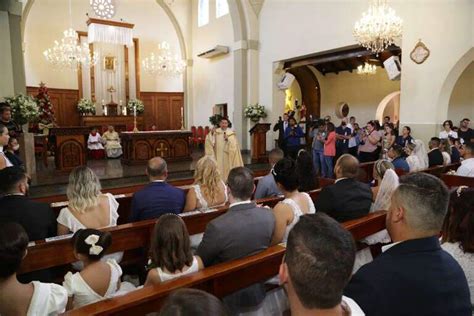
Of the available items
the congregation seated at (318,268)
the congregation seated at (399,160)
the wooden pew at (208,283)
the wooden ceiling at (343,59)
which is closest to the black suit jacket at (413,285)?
the congregation seated at (318,268)

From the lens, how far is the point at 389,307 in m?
1.32

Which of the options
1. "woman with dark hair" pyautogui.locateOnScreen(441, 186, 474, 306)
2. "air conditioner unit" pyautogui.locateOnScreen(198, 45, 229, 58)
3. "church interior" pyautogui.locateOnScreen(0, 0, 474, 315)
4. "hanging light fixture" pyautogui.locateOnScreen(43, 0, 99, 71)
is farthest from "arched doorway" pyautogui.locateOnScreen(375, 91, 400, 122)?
"woman with dark hair" pyautogui.locateOnScreen(441, 186, 474, 306)

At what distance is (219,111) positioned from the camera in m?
13.9

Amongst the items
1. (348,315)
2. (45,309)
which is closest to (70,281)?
(45,309)

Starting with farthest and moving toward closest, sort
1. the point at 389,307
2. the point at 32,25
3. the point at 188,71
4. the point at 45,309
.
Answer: the point at 188,71 < the point at 32,25 < the point at 45,309 < the point at 389,307

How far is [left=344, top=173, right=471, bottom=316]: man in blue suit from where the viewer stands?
51.9 inches

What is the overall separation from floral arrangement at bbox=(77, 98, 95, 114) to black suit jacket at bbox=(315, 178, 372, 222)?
12.2 meters

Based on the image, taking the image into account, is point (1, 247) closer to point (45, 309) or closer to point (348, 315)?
point (45, 309)

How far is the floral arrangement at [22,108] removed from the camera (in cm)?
619

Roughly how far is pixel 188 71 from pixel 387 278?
1470 centimetres

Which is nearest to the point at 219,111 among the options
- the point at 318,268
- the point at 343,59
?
the point at 343,59

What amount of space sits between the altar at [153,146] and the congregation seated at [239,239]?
743cm

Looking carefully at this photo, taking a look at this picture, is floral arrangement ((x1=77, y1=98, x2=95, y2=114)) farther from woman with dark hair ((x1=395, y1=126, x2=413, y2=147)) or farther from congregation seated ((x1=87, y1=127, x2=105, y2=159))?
woman with dark hair ((x1=395, y1=126, x2=413, y2=147))

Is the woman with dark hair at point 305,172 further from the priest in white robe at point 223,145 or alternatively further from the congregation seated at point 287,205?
the priest in white robe at point 223,145
